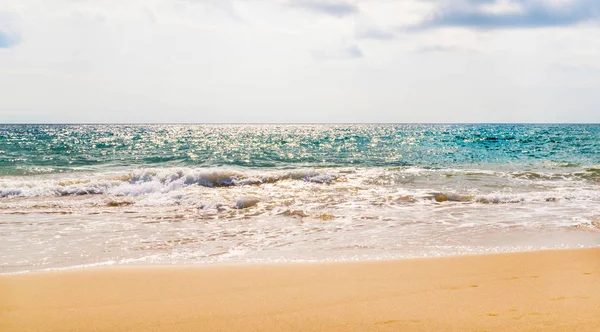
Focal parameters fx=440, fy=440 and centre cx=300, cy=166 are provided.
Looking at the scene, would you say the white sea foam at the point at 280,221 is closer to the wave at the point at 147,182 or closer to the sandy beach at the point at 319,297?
the wave at the point at 147,182

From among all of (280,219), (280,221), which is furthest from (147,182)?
(280,221)

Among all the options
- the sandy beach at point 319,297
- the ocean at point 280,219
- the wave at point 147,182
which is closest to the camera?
the sandy beach at point 319,297

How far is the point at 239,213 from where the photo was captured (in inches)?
451

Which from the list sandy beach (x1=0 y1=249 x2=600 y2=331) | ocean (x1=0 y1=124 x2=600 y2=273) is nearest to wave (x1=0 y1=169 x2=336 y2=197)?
ocean (x1=0 y1=124 x2=600 y2=273)

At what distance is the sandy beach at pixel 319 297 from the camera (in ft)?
12.4

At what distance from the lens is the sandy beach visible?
149 inches

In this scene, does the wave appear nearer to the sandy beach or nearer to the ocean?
the ocean

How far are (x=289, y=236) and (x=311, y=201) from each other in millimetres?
4907

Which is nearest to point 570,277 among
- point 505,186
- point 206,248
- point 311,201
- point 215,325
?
point 215,325

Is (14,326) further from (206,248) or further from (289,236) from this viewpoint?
(289,236)

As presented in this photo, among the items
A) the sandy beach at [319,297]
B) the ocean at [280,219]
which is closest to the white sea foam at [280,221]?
the ocean at [280,219]

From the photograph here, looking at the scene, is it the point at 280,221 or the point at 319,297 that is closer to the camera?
the point at 319,297

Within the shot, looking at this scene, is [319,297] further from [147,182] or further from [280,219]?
[147,182]

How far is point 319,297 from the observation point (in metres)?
4.46
